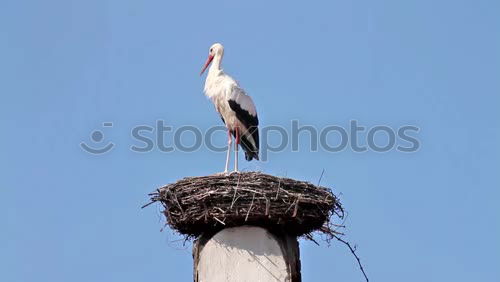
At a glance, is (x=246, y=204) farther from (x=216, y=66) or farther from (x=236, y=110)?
(x=216, y=66)

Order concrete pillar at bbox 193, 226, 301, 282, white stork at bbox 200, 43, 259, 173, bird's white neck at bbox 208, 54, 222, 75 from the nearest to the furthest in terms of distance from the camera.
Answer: concrete pillar at bbox 193, 226, 301, 282
white stork at bbox 200, 43, 259, 173
bird's white neck at bbox 208, 54, 222, 75

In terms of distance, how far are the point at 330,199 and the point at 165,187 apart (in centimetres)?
166

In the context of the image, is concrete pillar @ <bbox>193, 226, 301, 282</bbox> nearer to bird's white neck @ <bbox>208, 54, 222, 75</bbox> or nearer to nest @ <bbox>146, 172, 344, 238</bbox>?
nest @ <bbox>146, 172, 344, 238</bbox>

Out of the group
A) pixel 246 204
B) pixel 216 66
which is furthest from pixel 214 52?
pixel 246 204

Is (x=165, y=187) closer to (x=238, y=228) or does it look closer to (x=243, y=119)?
(x=238, y=228)

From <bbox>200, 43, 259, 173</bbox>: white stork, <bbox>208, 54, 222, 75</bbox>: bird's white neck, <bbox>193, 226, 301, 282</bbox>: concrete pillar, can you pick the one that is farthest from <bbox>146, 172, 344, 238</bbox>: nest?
<bbox>208, 54, 222, 75</bbox>: bird's white neck

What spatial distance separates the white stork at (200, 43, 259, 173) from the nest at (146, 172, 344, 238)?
2.44 metres

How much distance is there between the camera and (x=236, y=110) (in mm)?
12578

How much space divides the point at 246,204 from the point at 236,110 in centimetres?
305

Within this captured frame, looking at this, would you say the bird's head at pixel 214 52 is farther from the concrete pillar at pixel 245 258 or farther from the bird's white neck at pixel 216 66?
the concrete pillar at pixel 245 258

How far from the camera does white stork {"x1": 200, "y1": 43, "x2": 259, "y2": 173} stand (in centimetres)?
1254

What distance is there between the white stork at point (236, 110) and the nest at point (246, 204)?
2.44m

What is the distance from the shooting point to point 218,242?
9523 millimetres

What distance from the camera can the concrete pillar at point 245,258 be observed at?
367 inches
